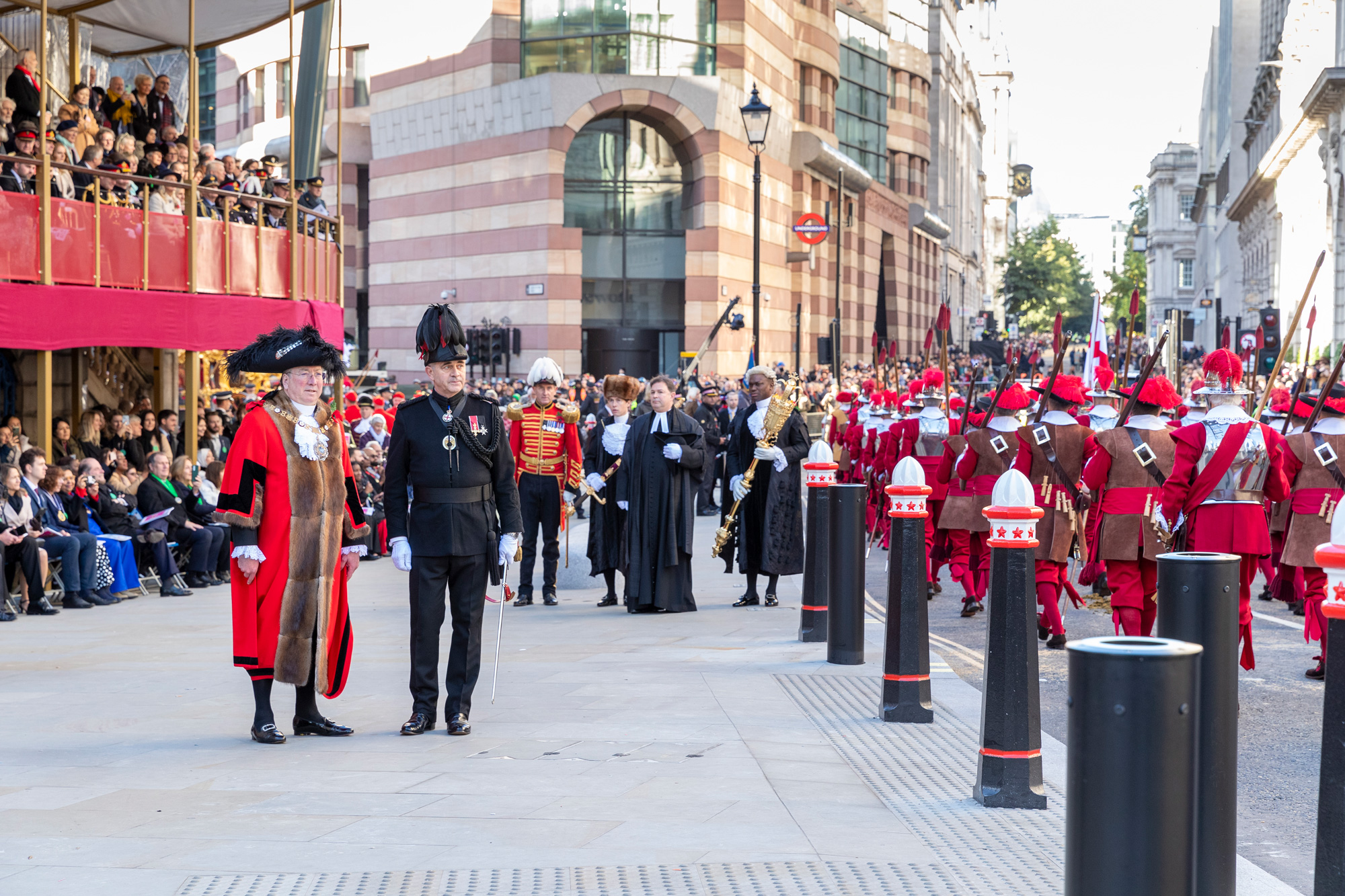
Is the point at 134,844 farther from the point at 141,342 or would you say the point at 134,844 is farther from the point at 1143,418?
the point at 141,342

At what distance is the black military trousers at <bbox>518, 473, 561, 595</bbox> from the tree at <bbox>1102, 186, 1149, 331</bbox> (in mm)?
100052

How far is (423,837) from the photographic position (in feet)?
17.4

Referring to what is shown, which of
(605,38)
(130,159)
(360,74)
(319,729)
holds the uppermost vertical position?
(360,74)

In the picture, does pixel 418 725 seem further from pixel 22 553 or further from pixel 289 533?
pixel 22 553

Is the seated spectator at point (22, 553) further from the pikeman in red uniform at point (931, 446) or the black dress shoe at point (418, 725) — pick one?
the pikeman in red uniform at point (931, 446)

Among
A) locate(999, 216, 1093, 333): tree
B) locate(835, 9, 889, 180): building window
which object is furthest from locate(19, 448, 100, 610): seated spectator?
locate(999, 216, 1093, 333): tree

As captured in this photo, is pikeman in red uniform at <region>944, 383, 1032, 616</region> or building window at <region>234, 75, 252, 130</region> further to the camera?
building window at <region>234, 75, 252, 130</region>

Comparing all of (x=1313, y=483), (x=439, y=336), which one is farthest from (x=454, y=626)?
(x=1313, y=483)

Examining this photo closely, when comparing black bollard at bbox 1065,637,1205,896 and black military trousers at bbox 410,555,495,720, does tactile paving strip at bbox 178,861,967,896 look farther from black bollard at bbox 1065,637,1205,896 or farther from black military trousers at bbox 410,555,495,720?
black military trousers at bbox 410,555,495,720

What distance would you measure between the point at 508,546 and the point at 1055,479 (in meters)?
4.99

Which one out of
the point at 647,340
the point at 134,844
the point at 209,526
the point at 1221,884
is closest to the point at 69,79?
the point at 209,526

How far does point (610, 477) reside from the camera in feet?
43.4

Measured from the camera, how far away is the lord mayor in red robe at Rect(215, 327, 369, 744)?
717 centimetres

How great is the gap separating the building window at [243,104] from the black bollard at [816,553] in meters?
48.6
